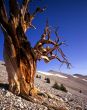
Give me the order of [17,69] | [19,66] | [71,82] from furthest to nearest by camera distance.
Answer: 1. [71,82]
2. [19,66]
3. [17,69]

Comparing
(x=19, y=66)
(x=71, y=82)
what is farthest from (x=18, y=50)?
(x=71, y=82)

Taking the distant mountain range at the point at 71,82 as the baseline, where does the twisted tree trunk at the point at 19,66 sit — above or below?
above

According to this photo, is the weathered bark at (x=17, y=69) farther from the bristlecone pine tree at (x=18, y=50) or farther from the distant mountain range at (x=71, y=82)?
the distant mountain range at (x=71, y=82)

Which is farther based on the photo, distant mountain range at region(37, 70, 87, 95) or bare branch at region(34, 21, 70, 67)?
distant mountain range at region(37, 70, 87, 95)

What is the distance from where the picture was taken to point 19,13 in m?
13.3

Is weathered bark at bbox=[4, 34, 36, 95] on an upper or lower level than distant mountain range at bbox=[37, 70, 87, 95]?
upper

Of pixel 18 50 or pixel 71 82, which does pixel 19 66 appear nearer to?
pixel 18 50

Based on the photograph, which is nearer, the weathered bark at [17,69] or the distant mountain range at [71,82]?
the weathered bark at [17,69]

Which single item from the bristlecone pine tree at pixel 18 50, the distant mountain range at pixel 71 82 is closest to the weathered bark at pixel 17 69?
the bristlecone pine tree at pixel 18 50

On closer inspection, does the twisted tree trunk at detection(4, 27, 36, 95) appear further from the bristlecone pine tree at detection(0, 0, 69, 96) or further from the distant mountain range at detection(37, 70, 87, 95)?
the distant mountain range at detection(37, 70, 87, 95)

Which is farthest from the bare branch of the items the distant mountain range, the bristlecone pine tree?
the distant mountain range

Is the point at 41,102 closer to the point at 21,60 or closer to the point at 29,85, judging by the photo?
the point at 29,85

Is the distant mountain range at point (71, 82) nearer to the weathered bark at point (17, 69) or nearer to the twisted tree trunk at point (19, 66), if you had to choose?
the twisted tree trunk at point (19, 66)

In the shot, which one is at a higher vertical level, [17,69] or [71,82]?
[17,69]
